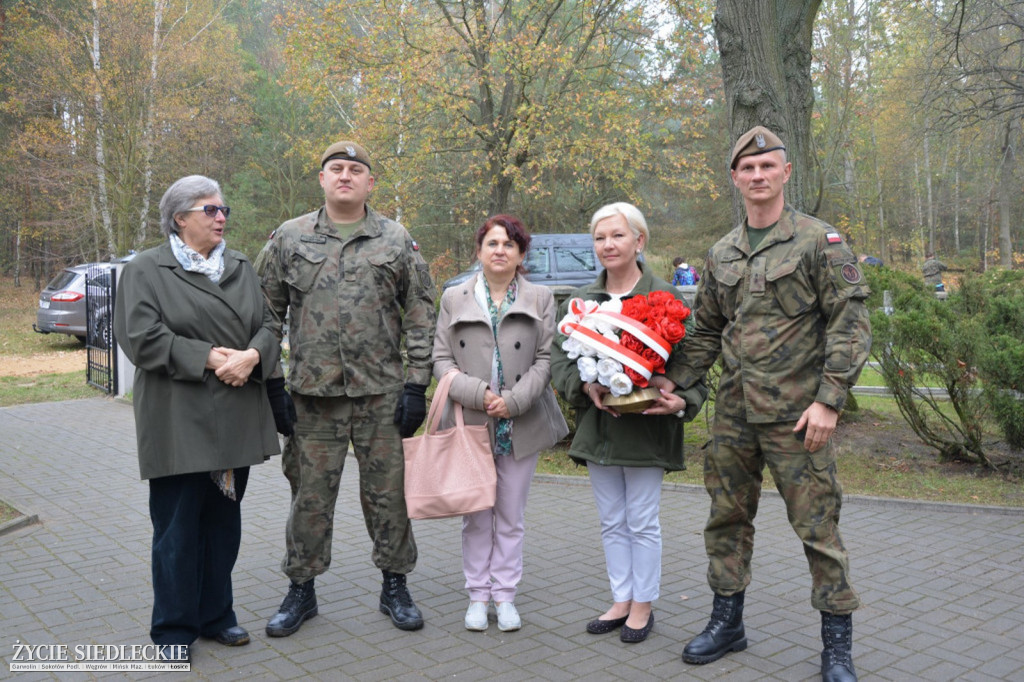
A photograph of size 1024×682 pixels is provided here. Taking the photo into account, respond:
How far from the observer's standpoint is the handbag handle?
448cm

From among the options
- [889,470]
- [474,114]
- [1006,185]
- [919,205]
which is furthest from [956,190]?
[889,470]

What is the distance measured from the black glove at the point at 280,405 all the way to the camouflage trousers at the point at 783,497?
2069 mm

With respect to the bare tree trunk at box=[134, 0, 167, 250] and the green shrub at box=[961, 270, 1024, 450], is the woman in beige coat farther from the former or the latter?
the bare tree trunk at box=[134, 0, 167, 250]

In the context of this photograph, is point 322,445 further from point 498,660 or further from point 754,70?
point 754,70

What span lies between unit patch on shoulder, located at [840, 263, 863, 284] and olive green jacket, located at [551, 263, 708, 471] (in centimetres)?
79

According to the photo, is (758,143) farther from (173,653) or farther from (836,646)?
(173,653)

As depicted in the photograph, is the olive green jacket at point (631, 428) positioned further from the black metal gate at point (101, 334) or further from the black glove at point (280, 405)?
the black metal gate at point (101, 334)

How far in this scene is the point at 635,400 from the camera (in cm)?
403

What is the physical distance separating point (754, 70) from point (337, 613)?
560 cm

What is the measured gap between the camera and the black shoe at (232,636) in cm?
429

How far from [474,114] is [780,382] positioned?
62.6 feet

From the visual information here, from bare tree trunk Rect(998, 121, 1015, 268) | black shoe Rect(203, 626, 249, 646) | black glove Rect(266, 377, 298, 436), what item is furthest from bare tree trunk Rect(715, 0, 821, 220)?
bare tree trunk Rect(998, 121, 1015, 268)

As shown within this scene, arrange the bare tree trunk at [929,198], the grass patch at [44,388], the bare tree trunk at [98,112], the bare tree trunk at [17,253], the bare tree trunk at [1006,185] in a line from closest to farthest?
1. the grass patch at [44,388]
2. the bare tree trunk at [1006,185]
3. the bare tree trunk at [98,112]
4. the bare tree trunk at [17,253]
5. the bare tree trunk at [929,198]

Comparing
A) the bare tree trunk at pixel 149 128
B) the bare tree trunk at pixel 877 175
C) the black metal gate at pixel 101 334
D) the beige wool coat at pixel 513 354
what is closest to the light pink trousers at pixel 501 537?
the beige wool coat at pixel 513 354
